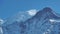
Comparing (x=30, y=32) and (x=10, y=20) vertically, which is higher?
(x=10, y=20)

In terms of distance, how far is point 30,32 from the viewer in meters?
2.89

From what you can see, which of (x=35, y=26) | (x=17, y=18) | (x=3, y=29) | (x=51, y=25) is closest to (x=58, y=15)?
(x=51, y=25)

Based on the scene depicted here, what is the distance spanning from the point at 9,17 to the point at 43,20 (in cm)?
52

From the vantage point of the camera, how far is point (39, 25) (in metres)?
2.87

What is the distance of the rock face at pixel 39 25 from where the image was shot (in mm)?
2805

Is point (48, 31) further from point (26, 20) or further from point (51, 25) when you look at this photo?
point (26, 20)

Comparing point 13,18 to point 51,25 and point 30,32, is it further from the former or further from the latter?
point 51,25

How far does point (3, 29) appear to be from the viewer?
295cm

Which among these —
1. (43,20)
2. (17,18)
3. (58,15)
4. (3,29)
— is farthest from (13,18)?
(58,15)

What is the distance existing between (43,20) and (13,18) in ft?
1.49

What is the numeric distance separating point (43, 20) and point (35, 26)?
15cm

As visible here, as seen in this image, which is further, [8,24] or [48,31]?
[8,24]

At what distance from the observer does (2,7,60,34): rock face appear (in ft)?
9.20

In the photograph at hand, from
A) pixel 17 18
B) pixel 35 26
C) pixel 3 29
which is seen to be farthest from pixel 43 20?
pixel 3 29
